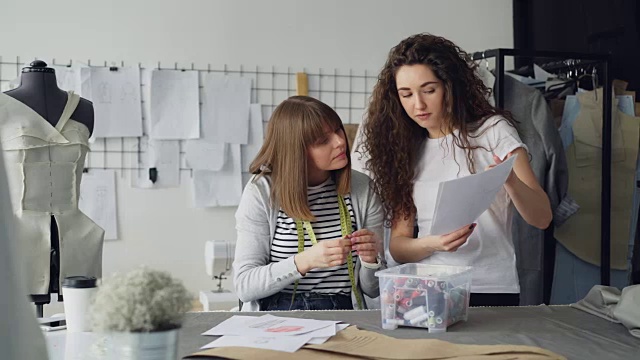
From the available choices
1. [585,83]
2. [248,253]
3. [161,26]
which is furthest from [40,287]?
[585,83]

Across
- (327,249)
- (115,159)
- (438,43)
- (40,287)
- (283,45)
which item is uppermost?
(283,45)

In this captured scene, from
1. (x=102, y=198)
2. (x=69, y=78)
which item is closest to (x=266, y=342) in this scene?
(x=102, y=198)

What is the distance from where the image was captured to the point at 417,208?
2262 millimetres

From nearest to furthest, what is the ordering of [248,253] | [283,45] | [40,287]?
[248,253]
[40,287]
[283,45]

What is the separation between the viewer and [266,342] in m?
1.60

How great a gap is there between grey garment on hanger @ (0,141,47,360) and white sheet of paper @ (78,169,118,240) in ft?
11.4

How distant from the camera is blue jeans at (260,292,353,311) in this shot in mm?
2189

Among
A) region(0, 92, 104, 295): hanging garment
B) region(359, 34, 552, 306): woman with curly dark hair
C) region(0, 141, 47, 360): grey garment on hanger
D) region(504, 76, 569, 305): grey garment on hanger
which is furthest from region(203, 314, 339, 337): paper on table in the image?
region(504, 76, 569, 305): grey garment on hanger

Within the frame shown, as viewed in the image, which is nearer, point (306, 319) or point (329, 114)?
point (306, 319)

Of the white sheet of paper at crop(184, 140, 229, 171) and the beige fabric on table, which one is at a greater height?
the white sheet of paper at crop(184, 140, 229, 171)

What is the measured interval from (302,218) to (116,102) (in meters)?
2.05

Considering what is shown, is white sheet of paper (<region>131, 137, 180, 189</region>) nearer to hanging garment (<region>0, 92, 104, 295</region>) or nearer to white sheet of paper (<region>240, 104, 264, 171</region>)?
white sheet of paper (<region>240, 104, 264, 171</region>)

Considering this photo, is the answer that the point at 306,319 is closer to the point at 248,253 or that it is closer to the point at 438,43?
the point at 248,253

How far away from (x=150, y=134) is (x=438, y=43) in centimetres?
212
